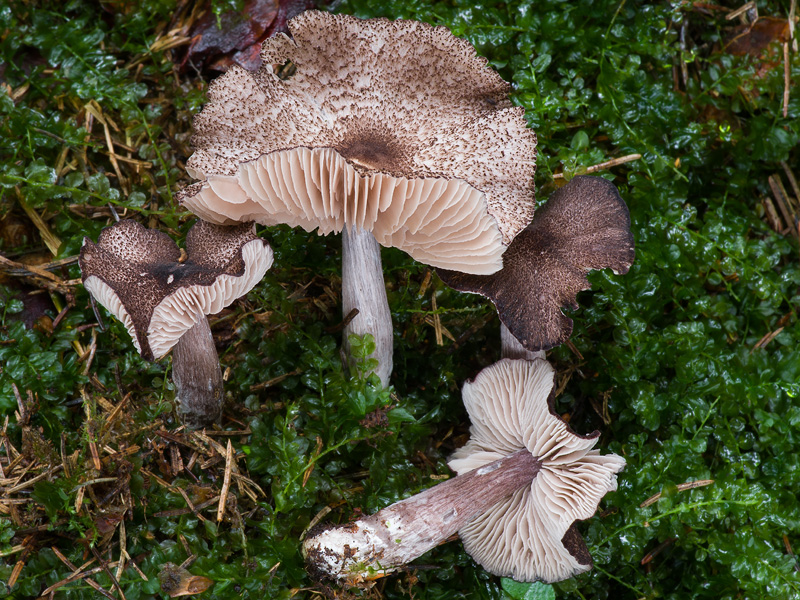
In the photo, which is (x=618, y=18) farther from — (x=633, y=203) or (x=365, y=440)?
(x=365, y=440)

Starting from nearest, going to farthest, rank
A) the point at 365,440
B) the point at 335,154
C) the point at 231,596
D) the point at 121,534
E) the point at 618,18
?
the point at 335,154 → the point at 231,596 → the point at 121,534 → the point at 365,440 → the point at 618,18

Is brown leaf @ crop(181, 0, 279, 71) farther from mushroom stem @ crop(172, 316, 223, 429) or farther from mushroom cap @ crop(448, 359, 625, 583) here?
mushroom cap @ crop(448, 359, 625, 583)

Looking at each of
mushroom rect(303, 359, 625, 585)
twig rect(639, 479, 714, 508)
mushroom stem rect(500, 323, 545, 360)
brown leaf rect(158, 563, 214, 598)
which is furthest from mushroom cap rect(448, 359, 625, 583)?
brown leaf rect(158, 563, 214, 598)

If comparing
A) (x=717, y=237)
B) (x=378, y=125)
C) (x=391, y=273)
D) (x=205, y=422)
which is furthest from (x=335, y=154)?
(x=717, y=237)

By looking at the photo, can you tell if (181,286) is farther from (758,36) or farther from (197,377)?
(758,36)

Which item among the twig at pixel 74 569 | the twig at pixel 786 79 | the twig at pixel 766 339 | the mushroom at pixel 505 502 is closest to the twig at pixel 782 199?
the twig at pixel 786 79

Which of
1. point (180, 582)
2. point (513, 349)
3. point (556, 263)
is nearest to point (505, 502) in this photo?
point (513, 349)
